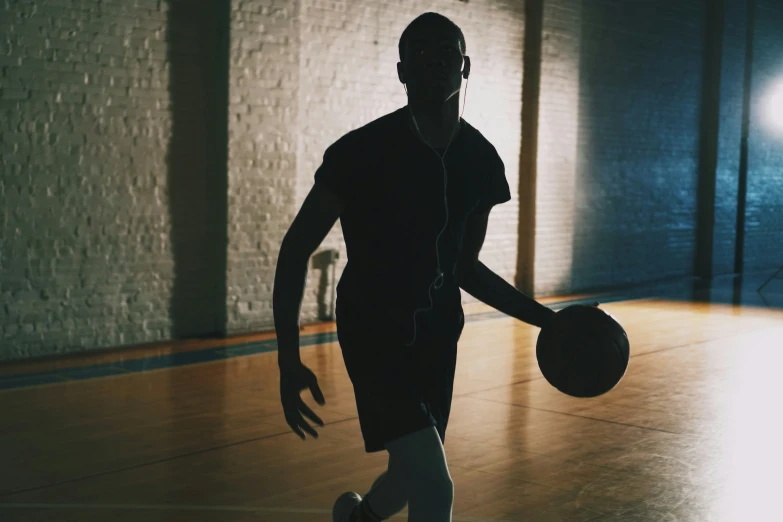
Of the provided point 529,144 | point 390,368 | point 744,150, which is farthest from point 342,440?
point 744,150

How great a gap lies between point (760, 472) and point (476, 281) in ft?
7.89

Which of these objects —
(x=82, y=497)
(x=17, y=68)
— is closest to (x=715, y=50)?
(x=17, y=68)

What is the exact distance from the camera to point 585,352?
2.36 meters

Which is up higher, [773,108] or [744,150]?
[773,108]

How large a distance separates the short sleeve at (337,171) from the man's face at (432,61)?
233 mm

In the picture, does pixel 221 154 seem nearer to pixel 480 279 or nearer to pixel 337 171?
pixel 480 279

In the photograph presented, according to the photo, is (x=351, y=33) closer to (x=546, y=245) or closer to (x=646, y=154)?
(x=546, y=245)

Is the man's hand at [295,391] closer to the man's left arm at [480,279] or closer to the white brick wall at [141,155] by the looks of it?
the man's left arm at [480,279]

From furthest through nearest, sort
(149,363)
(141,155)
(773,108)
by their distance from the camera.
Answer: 1. (773,108)
2. (141,155)
3. (149,363)

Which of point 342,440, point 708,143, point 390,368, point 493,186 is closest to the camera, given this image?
point 390,368

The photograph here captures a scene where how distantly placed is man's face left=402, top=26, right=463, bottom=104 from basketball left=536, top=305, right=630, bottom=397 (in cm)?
64

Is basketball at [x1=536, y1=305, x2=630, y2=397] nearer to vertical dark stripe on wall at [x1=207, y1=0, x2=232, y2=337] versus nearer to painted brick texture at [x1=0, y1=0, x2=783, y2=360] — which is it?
painted brick texture at [x1=0, y1=0, x2=783, y2=360]

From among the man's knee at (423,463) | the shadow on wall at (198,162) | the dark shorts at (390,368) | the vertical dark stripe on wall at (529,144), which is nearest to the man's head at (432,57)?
the dark shorts at (390,368)

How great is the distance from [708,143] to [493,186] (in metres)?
12.0
